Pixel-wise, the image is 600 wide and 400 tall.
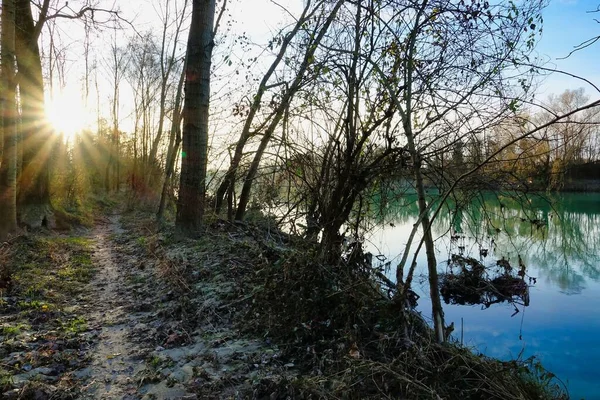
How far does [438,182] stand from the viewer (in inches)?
159

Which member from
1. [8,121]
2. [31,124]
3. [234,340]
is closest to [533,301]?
[234,340]

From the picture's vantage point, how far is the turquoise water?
4422mm

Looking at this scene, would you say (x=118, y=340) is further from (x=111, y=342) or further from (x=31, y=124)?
(x=31, y=124)

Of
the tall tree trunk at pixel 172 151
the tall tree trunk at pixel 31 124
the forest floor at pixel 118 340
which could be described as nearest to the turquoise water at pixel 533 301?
the forest floor at pixel 118 340

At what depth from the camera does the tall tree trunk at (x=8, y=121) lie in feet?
24.6

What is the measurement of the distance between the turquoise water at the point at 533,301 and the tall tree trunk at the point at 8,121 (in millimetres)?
7003

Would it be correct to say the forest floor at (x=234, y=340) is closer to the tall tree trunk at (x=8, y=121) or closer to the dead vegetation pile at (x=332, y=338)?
the dead vegetation pile at (x=332, y=338)

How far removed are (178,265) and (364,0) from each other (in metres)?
4.36

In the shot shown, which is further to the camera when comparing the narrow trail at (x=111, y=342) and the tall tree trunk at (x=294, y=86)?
the tall tree trunk at (x=294, y=86)

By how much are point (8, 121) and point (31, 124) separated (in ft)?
7.78

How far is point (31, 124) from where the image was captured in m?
10.3

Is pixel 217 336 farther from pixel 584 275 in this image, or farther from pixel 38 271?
pixel 584 275

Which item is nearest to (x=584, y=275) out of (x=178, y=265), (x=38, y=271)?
(x=178, y=265)

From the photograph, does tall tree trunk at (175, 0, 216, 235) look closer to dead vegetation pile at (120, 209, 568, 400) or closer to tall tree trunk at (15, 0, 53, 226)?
dead vegetation pile at (120, 209, 568, 400)
